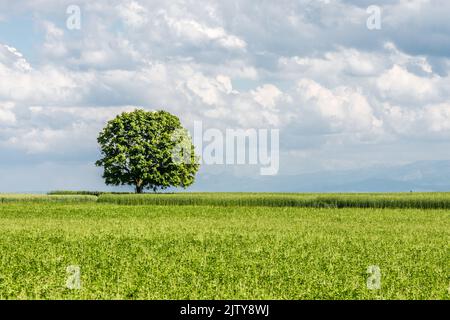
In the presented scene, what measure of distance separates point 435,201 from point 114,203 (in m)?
37.5

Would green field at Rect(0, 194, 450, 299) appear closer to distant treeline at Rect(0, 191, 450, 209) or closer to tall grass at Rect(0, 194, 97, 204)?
distant treeline at Rect(0, 191, 450, 209)

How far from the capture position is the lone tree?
84.0 m

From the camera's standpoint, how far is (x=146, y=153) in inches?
3349

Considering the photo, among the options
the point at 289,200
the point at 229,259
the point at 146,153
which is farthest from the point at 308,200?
the point at 229,259

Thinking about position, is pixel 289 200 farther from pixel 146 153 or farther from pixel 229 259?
pixel 229 259

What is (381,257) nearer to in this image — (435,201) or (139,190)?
(435,201)

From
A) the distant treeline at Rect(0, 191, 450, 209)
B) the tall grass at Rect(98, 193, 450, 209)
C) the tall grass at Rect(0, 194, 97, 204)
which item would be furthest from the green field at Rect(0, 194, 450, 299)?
the tall grass at Rect(0, 194, 97, 204)

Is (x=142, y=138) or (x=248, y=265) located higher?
(x=142, y=138)

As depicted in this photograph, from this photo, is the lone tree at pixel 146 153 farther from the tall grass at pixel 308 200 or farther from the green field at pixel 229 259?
the green field at pixel 229 259

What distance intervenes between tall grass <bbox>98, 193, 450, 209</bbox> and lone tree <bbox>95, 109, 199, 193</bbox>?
8572 millimetres

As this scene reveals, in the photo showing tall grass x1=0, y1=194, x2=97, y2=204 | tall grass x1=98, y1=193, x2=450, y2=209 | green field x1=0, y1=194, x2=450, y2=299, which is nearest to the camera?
green field x1=0, y1=194, x2=450, y2=299

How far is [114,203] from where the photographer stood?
247 feet
